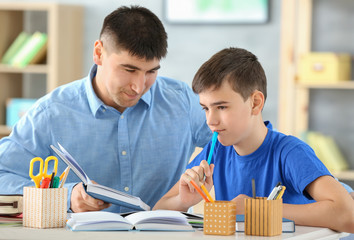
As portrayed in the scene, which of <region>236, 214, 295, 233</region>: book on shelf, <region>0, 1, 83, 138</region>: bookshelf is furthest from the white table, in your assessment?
<region>0, 1, 83, 138</region>: bookshelf

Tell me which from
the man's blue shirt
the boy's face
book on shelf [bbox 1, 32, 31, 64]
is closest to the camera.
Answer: the boy's face

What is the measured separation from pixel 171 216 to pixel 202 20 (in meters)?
3.02

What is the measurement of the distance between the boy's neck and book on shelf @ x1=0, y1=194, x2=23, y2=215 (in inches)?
24.2

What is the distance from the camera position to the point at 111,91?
6.71ft

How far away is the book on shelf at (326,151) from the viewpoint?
386cm

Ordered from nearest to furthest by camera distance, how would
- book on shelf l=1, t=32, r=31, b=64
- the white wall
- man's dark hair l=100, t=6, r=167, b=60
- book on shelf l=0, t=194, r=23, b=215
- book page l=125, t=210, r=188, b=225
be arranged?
book page l=125, t=210, r=188, b=225
book on shelf l=0, t=194, r=23, b=215
man's dark hair l=100, t=6, r=167, b=60
the white wall
book on shelf l=1, t=32, r=31, b=64

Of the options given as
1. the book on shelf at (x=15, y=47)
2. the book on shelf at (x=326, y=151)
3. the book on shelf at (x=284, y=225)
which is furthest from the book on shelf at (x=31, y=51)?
the book on shelf at (x=284, y=225)

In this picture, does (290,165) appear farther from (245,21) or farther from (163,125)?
(245,21)

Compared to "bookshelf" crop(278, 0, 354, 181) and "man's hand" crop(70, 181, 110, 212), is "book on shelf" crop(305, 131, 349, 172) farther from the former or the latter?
"man's hand" crop(70, 181, 110, 212)

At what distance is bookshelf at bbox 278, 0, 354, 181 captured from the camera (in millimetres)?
3852

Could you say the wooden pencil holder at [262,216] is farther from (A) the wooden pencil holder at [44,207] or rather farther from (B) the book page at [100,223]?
(A) the wooden pencil holder at [44,207]

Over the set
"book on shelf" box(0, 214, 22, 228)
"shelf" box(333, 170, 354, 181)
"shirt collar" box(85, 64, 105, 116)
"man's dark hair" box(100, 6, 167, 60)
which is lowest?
"shelf" box(333, 170, 354, 181)

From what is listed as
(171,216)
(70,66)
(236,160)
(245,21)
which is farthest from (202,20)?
(171,216)

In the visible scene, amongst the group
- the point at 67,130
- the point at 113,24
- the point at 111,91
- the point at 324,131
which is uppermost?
the point at 113,24
